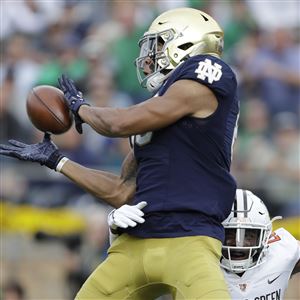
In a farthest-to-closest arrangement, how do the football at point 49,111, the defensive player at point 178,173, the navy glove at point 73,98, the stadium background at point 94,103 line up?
the stadium background at point 94,103 < the football at point 49,111 < the navy glove at point 73,98 < the defensive player at point 178,173

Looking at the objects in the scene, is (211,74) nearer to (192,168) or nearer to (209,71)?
(209,71)

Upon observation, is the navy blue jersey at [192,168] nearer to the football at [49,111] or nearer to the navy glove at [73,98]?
the navy glove at [73,98]

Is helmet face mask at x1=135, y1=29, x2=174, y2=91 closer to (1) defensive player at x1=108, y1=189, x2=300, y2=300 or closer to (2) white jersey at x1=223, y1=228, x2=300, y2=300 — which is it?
(1) defensive player at x1=108, y1=189, x2=300, y2=300

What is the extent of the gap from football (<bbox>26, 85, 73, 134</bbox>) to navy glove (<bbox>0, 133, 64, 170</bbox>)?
11 centimetres

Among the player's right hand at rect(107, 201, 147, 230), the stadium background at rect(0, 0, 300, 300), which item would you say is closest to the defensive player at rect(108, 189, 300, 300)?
the player's right hand at rect(107, 201, 147, 230)

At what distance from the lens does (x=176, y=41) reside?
436cm

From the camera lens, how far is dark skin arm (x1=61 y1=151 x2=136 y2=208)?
4430 mm

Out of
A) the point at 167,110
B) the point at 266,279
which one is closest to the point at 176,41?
the point at 167,110

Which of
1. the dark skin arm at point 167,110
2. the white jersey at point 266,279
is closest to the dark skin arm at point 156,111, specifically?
the dark skin arm at point 167,110

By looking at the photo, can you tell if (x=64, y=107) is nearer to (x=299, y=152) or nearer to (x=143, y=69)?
(x=143, y=69)

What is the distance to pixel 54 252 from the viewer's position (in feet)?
A: 26.1

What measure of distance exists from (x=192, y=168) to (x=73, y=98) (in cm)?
66

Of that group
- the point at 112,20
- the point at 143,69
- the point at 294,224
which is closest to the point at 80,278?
the point at 294,224

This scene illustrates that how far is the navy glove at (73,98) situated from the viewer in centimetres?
434
